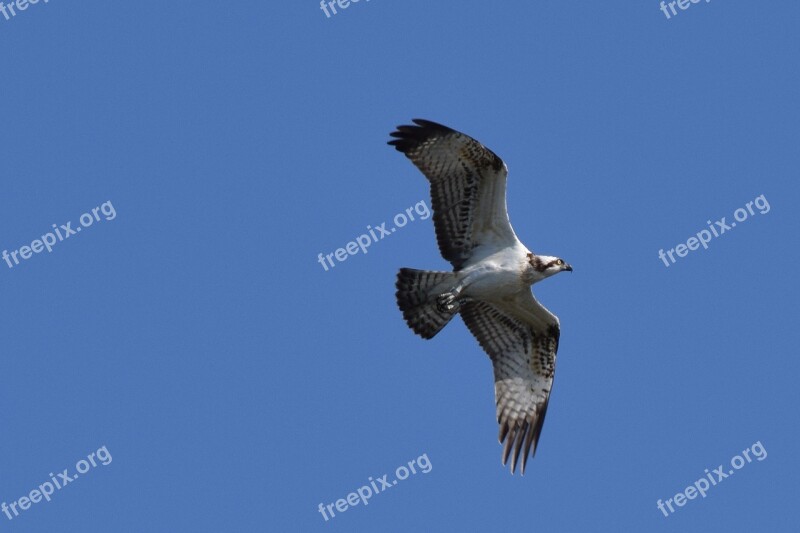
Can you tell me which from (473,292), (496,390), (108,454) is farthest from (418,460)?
(108,454)

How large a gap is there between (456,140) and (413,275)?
186 cm

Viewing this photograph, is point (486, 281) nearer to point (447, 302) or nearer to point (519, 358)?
point (447, 302)

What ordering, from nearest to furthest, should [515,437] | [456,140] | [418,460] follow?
[456,140] → [515,437] → [418,460]

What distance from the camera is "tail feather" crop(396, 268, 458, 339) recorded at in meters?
17.0

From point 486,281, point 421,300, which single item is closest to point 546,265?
point 486,281

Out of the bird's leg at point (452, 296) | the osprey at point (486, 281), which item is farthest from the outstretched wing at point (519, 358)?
the bird's leg at point (452, 296)

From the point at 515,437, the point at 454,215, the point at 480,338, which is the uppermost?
the point at 454,215

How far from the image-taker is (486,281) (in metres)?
17.1

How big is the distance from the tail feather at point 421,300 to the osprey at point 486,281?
1 cm

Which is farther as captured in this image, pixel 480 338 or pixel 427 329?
pixel 480 338

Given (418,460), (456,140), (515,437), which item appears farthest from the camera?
(418,460)

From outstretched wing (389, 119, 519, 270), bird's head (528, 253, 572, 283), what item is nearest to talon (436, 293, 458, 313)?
outstretched wing (389, 119, 519, 270)

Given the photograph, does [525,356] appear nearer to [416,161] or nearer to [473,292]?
[473,292]

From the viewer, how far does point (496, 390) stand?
18.0m
